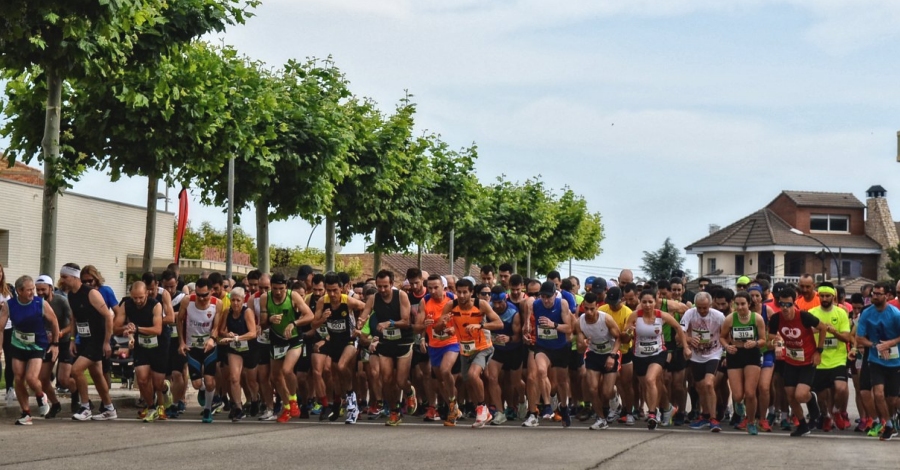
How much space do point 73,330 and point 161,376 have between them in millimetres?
1240

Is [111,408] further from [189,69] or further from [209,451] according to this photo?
[189,69]

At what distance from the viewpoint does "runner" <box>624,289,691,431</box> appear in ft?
57.9

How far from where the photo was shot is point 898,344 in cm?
1678

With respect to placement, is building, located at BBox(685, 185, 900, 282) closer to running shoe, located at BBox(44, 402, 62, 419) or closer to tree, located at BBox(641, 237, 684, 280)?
tree, located at BBox(641, 237, 684, 280)

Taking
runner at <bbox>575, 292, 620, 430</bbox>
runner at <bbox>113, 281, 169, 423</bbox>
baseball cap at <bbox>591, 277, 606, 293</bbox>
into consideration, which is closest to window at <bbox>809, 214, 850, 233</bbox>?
baseball cap at <bbox>591, 277, 606, 293</bbox>

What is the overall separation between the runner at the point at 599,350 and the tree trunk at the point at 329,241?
17504 mm

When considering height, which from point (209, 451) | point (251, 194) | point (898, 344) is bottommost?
point (209, 451)

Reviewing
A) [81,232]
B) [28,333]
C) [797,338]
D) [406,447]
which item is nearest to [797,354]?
[797,338]

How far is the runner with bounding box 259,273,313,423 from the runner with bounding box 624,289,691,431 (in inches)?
165

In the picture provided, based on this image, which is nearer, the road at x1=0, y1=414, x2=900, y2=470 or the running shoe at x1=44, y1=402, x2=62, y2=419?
the road at x1=0, y1=414, x2=900, y2=470

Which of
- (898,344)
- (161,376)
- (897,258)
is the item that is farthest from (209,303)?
(897,258)

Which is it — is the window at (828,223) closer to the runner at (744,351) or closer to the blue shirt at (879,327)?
the blue shirt at (879,327)

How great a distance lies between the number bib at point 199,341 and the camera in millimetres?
17984

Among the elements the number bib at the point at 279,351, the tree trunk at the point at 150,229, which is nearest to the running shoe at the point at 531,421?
the number bib at the point at 279,351
